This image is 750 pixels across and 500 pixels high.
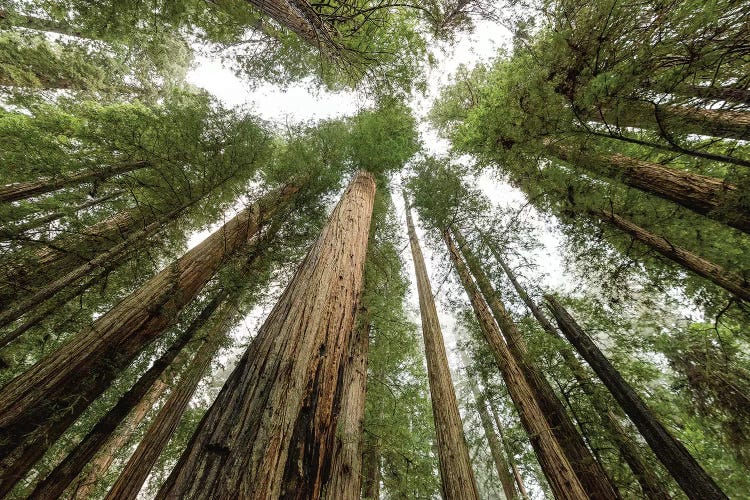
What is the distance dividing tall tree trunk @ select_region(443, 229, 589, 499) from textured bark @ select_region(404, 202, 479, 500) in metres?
0.91

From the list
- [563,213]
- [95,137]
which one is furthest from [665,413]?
[95,137]

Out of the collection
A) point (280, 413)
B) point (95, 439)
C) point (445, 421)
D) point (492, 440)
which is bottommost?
point (280, 413)

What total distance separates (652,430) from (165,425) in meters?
7.18

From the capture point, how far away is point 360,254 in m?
2.60

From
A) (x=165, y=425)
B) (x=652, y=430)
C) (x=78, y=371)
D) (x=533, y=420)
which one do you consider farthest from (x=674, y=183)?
(x=165, y=425)

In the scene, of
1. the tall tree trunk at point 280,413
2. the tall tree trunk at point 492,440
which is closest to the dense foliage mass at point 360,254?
the tall tree trunk at point 280,413

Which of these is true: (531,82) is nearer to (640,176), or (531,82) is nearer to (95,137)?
(640,176)

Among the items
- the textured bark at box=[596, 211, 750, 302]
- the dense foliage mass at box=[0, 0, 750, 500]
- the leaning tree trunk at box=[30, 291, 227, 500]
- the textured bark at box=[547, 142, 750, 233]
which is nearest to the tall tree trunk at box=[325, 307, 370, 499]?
the dense foliage mass at box=[0, 0, 750, 500]

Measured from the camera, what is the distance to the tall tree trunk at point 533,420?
3264mm

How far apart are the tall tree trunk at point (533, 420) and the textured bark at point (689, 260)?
2.42 m

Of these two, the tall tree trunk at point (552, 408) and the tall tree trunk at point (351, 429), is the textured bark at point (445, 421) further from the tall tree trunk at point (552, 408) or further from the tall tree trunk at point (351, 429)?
the tall tree trunk at point (552, 408)

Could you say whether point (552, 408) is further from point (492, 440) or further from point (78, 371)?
point (78, 371)

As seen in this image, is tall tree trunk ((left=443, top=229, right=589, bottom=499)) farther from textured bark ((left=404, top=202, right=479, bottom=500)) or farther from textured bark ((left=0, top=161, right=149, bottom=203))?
textured bark ((left=0, top=161, right=149, bottom=203))

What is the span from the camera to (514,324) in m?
5.01
